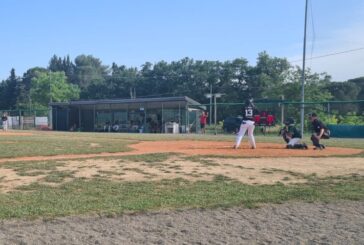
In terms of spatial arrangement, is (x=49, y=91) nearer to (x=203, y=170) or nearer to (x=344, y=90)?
(x=344, y=90)

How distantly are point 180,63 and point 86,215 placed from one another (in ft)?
280

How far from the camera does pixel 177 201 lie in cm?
661

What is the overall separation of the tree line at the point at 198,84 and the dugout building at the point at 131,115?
13.2ft

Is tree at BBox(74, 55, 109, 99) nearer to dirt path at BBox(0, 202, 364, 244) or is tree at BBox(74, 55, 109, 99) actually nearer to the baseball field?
the baseball field

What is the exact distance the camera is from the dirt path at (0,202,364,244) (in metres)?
4.92

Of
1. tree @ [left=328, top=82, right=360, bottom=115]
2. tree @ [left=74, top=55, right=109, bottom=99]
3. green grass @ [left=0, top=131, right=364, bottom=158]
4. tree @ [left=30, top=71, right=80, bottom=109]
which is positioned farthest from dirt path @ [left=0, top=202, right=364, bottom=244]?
tree @ [left=74, top=55, right=109, bottom=99]

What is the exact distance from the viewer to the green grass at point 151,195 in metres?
6.12

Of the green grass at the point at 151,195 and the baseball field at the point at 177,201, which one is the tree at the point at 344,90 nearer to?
the baseball field at the point at 177,201

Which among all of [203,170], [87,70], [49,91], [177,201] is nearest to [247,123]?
[203,170]

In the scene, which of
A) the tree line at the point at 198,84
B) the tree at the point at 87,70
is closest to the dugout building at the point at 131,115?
the tree line at the point at 198,84

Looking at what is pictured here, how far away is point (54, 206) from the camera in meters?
6.21

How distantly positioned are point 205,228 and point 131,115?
3825 centimetres

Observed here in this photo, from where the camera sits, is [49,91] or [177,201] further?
[49,91]

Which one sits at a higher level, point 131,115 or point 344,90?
point 344,90
